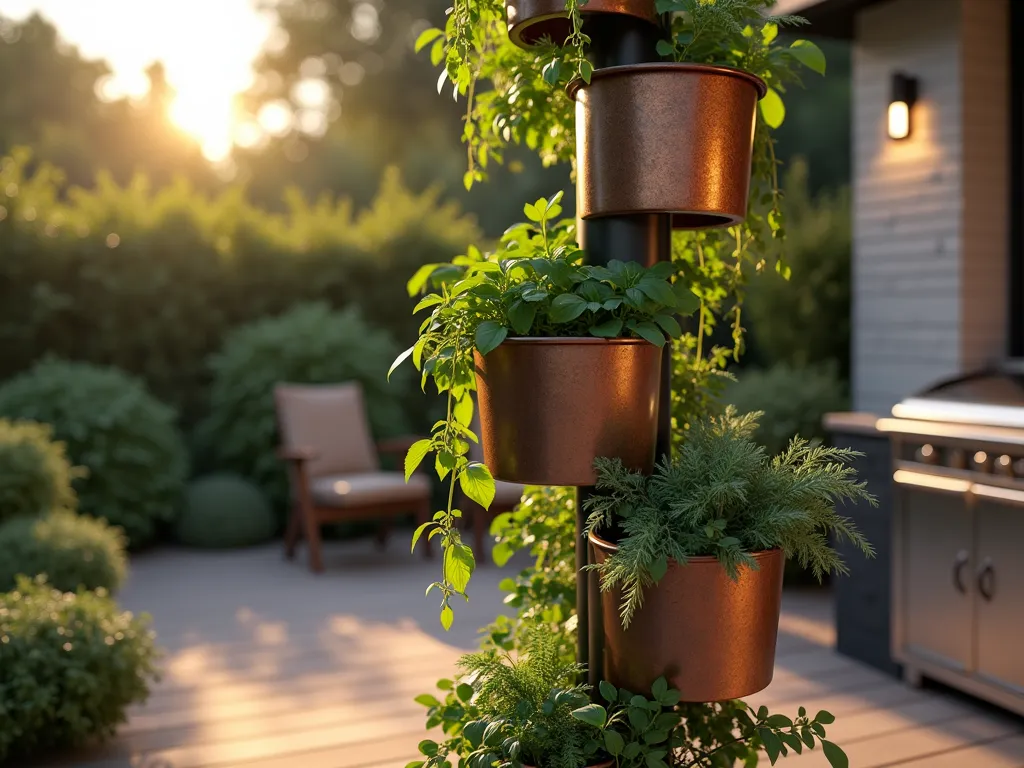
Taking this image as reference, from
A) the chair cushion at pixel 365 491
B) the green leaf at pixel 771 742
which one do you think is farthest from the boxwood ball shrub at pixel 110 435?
the green leaf at pixel 771 742

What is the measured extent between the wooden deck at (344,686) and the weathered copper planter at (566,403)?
1436 millimetres

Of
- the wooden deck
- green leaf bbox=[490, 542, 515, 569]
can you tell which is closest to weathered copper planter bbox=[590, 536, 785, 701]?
green leaf bbox=[490, 542, 515, 569]

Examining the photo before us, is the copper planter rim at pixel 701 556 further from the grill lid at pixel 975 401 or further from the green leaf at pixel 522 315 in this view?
the grill lid at pixel 975 401

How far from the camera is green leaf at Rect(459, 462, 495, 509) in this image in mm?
1771

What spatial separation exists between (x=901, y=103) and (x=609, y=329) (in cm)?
299

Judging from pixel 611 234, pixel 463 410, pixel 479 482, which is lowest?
pixel 479 482

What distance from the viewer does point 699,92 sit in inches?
68.1

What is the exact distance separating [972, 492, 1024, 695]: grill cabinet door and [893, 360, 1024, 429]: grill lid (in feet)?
0.84

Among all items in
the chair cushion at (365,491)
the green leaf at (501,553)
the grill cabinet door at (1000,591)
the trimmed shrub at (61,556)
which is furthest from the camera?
the chair cushion at (365,491)

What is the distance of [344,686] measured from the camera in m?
3.54

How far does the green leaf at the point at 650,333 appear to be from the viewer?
1.74m

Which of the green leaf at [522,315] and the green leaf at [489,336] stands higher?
the green leaf at [522,315]

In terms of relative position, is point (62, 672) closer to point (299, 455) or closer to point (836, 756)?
point (836, 756)

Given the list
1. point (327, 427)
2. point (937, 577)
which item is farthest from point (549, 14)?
point (327, 427)
